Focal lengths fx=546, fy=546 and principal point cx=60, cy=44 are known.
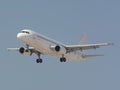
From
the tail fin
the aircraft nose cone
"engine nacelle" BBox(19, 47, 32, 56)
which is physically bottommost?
"engine nacelle" BBox(19, 47, 32, 56)

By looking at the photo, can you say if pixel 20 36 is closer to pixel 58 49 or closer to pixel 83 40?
pixel 58 49

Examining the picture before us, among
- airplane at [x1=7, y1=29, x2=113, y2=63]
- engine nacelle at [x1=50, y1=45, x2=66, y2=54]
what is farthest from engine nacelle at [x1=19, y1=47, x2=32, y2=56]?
engine nacelle at [x1=50, y1=45, x2=66, y2=54]

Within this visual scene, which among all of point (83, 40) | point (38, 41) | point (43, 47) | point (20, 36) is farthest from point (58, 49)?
point (83, 40)

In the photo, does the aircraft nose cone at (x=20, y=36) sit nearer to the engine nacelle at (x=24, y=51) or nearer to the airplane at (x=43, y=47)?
the airplane at (x=43, y=47)

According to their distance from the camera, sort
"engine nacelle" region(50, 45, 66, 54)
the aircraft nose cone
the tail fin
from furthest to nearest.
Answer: the tail fin, "engine nacelle" region(50, 45, 66, 54), the aircraft nose cone

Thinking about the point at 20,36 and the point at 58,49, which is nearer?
the point at 20,36

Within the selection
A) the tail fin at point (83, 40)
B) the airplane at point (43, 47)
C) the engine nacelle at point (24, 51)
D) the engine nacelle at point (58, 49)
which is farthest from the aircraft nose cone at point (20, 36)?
the tail fin at point (83, 40)

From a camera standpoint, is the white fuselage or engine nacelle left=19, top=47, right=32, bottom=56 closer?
the white fuselage

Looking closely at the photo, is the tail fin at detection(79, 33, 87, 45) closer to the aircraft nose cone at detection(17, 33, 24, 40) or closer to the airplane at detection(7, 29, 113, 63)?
the airplane at detection(7, 29, 113, 63)

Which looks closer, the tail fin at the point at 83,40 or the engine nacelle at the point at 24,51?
the engine nacelle at the point at 24,51

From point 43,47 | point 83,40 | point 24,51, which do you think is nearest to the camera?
point 43,47

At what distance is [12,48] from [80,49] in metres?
17.9

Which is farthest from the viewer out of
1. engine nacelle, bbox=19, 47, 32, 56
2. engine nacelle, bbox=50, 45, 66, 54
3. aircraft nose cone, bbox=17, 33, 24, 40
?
engine nacelle, bbox=19, 47, 32, 56

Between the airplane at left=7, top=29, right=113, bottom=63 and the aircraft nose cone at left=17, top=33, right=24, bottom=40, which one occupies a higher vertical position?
the aircraft nose cone at left=17, top=33, right=24, bottom=40
